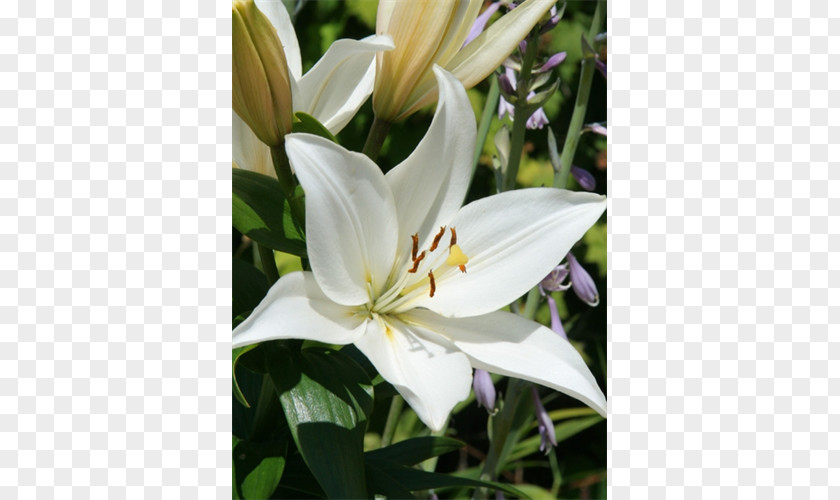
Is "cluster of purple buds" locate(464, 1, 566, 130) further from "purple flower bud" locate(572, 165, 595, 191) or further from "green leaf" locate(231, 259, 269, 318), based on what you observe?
"green leaf" locate(231, 259, 269, 318)

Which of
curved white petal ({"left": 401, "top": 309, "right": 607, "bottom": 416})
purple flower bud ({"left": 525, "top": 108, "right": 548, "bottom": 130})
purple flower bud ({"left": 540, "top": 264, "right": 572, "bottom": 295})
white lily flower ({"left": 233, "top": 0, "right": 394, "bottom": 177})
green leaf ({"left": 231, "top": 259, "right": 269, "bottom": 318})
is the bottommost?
curved white petal ({"left": 401, "top": 309, "right": 607, "bottom": 416})

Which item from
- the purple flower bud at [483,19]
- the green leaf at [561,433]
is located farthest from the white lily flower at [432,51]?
the green leaf at [561,433]

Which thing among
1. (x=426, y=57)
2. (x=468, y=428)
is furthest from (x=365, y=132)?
(x=426, y=57)

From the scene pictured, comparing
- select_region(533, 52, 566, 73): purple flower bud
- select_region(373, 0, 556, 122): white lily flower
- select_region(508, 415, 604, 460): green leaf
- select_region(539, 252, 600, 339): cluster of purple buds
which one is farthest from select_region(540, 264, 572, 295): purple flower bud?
select_region(508, 415, 604, 460): green leaf

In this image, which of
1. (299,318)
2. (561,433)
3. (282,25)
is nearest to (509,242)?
(299,318)

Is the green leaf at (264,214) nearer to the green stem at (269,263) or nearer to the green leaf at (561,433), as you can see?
the green stem at (269,263)

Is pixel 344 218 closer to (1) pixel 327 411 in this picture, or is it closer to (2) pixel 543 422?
(1) pixel 327 411
